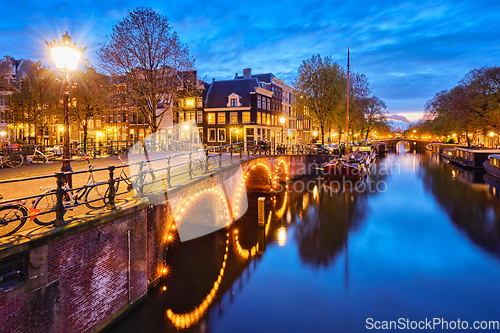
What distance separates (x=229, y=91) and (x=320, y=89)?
52.1 ft

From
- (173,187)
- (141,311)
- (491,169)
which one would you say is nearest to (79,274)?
(141,311)

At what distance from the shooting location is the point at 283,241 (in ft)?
56.7

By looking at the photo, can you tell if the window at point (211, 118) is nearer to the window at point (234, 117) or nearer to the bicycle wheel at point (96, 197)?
the window at point (234, 117)

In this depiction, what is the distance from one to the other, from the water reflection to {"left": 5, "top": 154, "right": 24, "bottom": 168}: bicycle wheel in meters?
27.1

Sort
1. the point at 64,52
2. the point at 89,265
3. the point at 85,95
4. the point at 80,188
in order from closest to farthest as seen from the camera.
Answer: the point at 80,188, the point at 89,265, the point at 64,52, the point at 85,95

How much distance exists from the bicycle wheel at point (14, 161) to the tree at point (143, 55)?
24.2 feet

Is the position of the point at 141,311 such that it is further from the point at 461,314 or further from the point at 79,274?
the point at 461,314

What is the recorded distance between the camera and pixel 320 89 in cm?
3947

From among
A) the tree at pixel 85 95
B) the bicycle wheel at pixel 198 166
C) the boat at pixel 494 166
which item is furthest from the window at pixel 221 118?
the boat at pixel 494 166

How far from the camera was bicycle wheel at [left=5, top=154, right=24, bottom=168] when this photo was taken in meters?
16.5

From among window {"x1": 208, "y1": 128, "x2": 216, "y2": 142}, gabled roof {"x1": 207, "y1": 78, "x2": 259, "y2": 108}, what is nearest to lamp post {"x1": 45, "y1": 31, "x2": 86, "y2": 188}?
gabled roof {"x1": 207, "y1": 78, "x2": 259, "y2": 108}

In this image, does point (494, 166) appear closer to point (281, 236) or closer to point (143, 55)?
point (281, 236)

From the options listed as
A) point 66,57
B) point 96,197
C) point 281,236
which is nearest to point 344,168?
point 281,236

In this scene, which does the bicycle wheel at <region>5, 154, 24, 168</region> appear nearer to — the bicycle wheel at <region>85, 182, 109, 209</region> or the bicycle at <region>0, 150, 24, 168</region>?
the bicycle at <region>0, 150, 24, 168</region>
